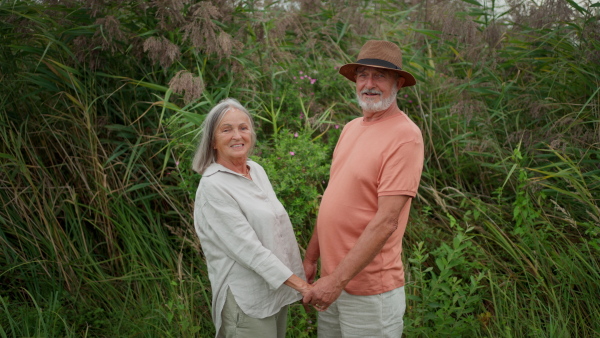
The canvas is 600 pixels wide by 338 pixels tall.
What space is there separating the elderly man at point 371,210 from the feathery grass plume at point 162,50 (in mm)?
1607

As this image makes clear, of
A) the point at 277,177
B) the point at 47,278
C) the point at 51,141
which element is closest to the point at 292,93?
the point at 277,177

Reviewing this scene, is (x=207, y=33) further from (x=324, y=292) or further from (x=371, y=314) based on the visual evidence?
(x=371, y=314)

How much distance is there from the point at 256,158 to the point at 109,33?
150 cm

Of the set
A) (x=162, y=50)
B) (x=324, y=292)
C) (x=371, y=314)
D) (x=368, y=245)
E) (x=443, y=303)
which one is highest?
(x=162, y=50)

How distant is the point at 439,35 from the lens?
14.9 feet

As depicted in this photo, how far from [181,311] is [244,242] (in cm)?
109

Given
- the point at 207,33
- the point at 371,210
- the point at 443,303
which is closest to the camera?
the point at 371,210

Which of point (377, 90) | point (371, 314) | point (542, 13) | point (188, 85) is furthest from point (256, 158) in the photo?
point (542, 13)

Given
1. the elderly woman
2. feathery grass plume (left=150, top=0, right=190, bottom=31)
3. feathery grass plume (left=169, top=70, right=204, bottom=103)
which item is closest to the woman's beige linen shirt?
the elderly woman

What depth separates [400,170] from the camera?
231 centimetres

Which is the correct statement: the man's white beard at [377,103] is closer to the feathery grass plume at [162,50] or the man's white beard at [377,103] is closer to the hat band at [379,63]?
the hat band at [379,63]

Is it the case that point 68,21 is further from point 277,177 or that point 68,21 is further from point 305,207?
point 305,207

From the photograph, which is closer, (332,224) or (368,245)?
(368,245)

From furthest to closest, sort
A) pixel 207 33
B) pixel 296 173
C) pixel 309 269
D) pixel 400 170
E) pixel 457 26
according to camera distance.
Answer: pixel 457 26 → pixel 207 33 → pixel 296 173 → pixel 309 269 → pixel 400 170
